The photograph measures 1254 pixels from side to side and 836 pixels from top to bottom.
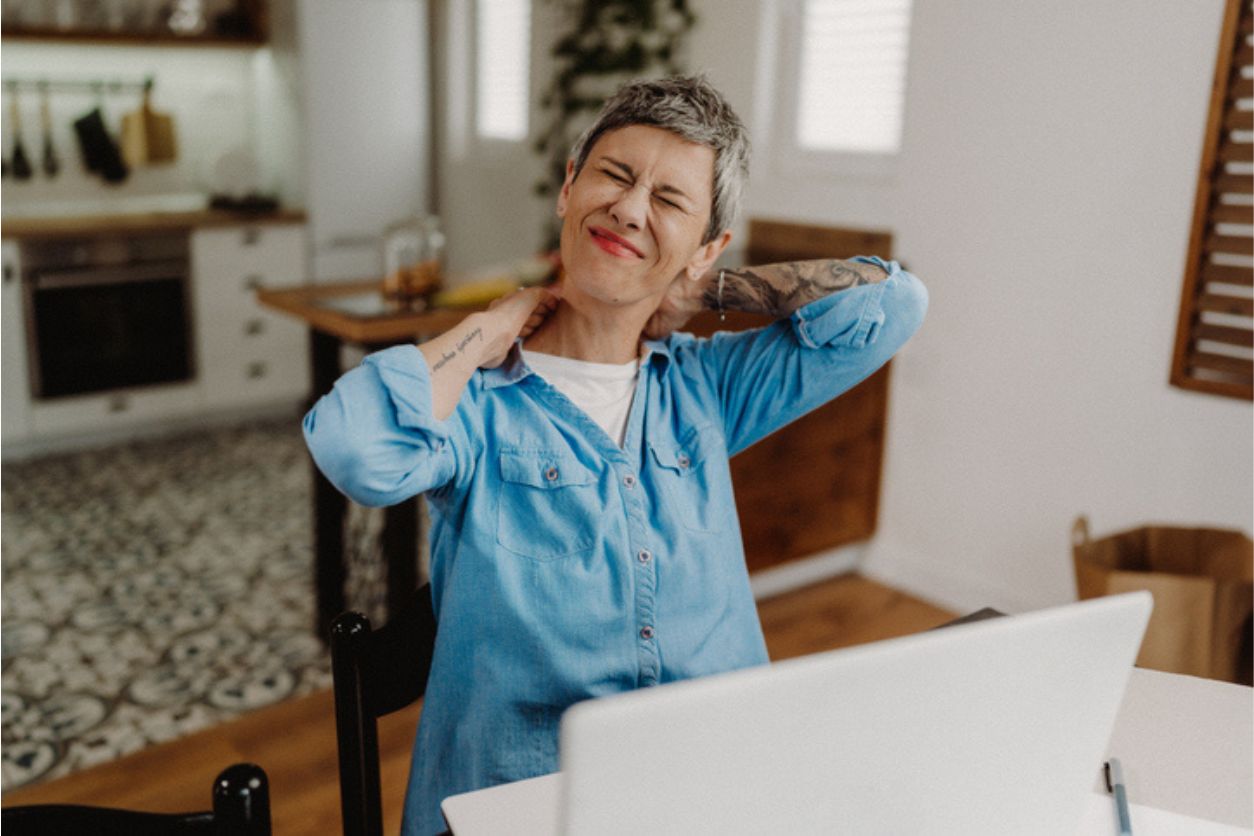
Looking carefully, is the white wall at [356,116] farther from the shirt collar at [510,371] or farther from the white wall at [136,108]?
the shirt collar at [510,371]

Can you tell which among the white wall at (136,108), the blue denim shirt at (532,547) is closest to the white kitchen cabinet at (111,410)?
the white wall at (136,108)

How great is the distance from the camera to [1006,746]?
0.73m

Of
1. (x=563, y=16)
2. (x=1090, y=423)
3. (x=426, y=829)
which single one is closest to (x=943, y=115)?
(x=1090, y=423)

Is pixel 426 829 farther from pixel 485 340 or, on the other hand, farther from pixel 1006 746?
pixel 1006 746

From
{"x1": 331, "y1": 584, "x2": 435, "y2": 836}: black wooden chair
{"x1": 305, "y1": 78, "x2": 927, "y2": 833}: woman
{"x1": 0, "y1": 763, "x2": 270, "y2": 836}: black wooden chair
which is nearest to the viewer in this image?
{"x1": 0, "y1": 763, "x2": 270, "y2": 836}: black wooden chair

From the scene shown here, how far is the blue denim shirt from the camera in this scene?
3.73ft

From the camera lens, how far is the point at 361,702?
105cm

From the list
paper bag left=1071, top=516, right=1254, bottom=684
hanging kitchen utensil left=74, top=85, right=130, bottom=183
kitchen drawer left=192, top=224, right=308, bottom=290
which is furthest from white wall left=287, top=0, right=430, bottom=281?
paper bag left=1071, top=516, right=1254, bottom=684

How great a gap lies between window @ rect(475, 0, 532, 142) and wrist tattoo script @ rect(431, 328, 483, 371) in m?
3.76

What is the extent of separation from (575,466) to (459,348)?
0.19 meters

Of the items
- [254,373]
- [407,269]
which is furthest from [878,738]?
[254,373]

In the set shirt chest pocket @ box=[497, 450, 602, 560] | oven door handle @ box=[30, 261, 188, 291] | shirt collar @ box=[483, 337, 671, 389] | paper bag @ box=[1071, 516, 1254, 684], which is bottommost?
paper bag @ box=[1071, 516, 1254, 684]

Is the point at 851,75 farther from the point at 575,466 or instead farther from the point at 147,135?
the point at 147,135

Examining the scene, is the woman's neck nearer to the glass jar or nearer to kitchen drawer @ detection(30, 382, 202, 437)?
the glass jar
